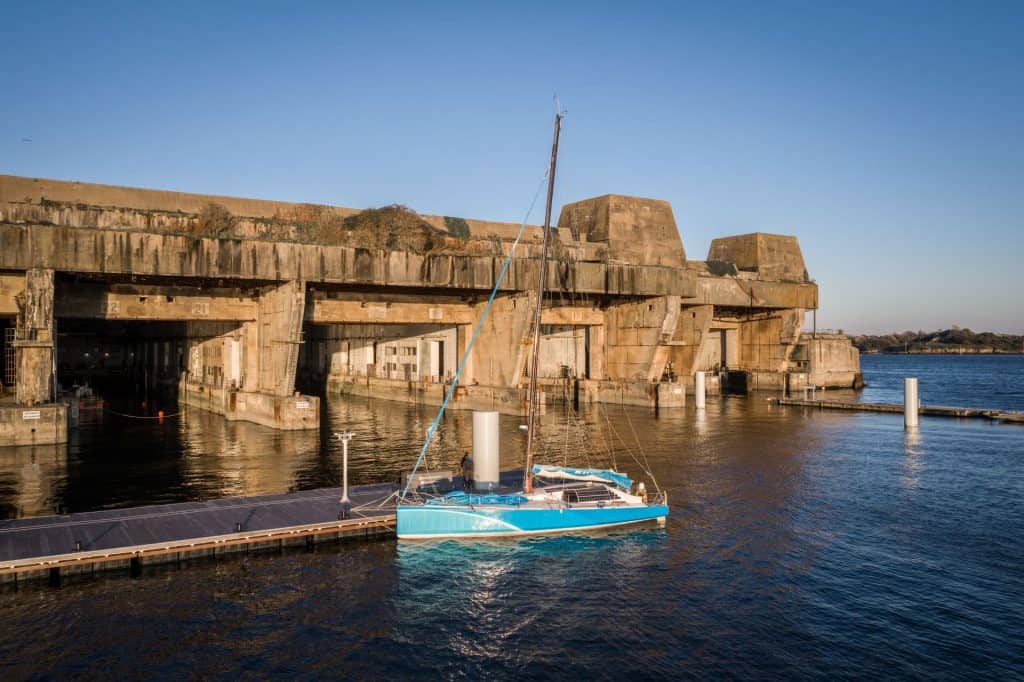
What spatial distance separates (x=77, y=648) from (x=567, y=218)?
223 feet

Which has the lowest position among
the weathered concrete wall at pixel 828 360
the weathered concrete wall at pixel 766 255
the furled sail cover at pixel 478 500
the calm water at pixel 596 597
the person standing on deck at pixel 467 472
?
the calm water at pixel 596 597

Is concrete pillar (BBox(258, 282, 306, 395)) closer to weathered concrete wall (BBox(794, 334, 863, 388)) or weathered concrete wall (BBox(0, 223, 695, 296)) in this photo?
weathered concrete wall (BBox(0, 223, 695, 296))

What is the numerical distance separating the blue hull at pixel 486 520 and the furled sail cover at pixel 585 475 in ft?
12.6

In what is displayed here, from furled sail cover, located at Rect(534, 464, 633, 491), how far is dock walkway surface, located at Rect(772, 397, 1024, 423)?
157ft

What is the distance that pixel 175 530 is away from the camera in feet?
75.0

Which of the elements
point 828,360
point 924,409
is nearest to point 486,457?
point 924,409

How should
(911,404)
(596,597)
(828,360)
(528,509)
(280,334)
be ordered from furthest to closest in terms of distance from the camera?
(828,360), (911,404), (280,334), (528,509), (596,597)

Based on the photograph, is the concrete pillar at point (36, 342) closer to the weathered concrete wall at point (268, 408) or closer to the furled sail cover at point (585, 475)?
the weathered concrete wall at point (268, 408)

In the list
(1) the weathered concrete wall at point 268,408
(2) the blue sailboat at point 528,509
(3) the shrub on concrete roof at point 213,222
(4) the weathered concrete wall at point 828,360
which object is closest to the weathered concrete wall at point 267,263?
(3) the shrub on concrete roof at point 213,222

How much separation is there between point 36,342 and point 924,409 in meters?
68.6

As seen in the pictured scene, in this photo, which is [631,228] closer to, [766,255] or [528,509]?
[766,255]

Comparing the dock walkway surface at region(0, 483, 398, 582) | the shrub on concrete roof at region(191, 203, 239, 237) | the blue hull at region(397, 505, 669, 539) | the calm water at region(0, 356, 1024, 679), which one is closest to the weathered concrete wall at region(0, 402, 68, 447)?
the calm water at region(0, 356, 1024, 679)

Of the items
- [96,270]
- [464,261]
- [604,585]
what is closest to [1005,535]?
[604,585]

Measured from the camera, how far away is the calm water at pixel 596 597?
1616cm
